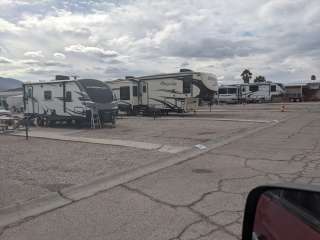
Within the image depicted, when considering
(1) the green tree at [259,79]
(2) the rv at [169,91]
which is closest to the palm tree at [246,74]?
(1) the green tree at [259,79]

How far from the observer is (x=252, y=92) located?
2311 inches

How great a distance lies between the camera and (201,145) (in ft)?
42.2

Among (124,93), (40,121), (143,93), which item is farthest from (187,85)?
(40,121)

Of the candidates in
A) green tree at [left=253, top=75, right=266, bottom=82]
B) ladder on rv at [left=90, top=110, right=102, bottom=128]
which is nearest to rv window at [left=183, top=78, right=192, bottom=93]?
ladder on rv at [left=90, top=110, right=102, bottom=128]

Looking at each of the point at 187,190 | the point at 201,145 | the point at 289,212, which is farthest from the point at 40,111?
the point at 289,212

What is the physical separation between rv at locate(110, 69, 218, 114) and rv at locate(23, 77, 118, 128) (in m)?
7.68

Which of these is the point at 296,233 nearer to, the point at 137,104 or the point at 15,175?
the point at 15,175

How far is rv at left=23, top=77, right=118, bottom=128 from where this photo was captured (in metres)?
21.8

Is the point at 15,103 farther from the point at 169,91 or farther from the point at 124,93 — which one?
the point at 169,91

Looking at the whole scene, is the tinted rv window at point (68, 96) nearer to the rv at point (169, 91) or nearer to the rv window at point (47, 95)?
the rv window at point (47, 95)

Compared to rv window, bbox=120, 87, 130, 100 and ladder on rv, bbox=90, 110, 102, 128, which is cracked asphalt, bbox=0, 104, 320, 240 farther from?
rv window, bbox=120, 87, 130, 100

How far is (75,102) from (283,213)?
21.0 metres

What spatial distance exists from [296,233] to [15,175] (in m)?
7.68

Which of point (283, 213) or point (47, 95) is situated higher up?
point (47, 95)
